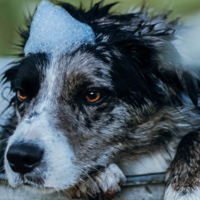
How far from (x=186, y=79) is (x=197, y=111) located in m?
0.28

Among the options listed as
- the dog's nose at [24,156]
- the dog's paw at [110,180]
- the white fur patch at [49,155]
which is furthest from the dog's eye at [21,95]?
the dog's paw at [110,180]

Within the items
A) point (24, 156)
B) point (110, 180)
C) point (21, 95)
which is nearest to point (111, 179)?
point (110, 180)

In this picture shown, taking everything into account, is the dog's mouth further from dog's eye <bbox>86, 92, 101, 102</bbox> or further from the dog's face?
dog's eye <bbox>86, 92, 101, 102</bbox>

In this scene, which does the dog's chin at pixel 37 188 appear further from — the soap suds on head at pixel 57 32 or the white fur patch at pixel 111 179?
the soap suds on head at pixel 57 32

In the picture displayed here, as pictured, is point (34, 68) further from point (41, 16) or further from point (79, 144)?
point (79, 144)

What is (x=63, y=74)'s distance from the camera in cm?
150

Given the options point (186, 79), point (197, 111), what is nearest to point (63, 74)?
point (186, 79)

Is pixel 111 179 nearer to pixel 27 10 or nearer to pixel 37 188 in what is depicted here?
pixel 37 188

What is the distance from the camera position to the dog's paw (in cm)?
131

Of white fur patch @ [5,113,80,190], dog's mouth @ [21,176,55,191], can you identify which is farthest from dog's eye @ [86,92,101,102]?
dog's mouth @ [21,176,55,191]

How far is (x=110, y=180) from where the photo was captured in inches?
53.9

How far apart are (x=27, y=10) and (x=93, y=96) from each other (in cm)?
93

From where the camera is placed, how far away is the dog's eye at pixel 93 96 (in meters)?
1.45

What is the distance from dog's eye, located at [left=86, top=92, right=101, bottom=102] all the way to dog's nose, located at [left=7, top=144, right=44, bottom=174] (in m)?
0.39
